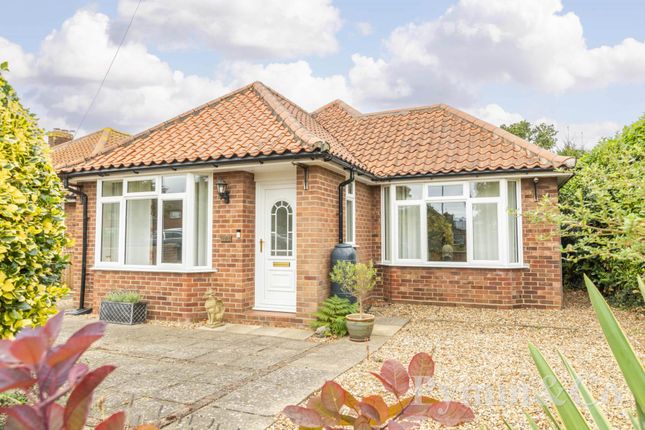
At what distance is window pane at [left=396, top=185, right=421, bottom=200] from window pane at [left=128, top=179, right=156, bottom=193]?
5461 millimetres

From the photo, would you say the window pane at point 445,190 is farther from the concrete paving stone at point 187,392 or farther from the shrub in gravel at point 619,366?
the shrub in gravel at point 619,366

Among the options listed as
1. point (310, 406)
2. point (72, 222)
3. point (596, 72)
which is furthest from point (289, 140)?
point (596, 72)

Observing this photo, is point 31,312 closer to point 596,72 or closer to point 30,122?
point 30,122

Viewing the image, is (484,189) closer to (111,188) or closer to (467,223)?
(467,223)

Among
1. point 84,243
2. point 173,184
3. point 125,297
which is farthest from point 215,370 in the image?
point 84,243

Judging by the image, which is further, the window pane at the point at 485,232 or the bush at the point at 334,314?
the window pane at the point at 485,232

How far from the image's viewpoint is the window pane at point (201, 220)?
786 cm

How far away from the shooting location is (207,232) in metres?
7.89

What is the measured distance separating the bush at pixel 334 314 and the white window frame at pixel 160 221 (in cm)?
237

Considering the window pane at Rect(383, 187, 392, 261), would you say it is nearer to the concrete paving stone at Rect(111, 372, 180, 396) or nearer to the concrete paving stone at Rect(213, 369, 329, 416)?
the concrete paving stone at Rect(213, 369, 329, 416)

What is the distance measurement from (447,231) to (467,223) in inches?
18.7

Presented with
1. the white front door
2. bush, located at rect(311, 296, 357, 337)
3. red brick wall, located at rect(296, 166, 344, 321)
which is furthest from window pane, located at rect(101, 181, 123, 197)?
bush, located at rect(311, 296, 357, 337)

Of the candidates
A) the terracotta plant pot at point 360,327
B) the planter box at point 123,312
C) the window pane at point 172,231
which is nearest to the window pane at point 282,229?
the window pane at point 172,231

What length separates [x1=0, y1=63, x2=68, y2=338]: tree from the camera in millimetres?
3004
